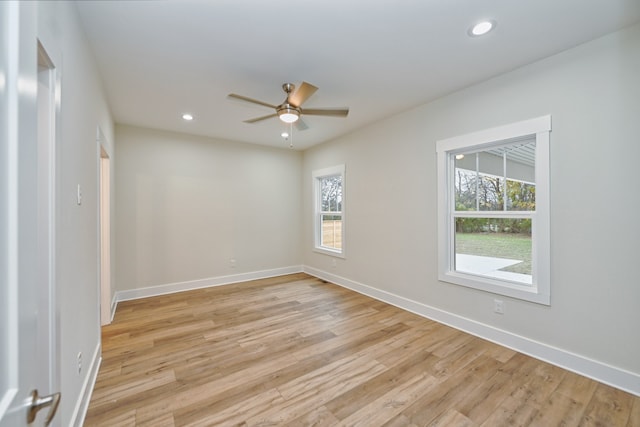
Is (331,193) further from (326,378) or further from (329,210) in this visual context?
(326,378)

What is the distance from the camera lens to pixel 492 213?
2.83m

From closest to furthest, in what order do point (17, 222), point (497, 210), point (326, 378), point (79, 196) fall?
point (17, 222) → point (79, 196) → point (326, 378) → point (497, 210)

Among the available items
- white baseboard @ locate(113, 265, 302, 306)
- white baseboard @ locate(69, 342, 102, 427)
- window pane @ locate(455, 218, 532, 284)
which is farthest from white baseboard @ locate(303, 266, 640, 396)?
white baseboard @ locate(69, 342, 102, 427)

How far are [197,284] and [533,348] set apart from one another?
4.56 meters

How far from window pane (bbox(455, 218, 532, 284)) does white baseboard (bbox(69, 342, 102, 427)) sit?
350 centimetres

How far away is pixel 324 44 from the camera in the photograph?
2193mm

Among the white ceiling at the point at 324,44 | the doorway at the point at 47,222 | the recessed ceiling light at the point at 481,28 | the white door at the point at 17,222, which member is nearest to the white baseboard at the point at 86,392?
the doorway at the point at 47,222

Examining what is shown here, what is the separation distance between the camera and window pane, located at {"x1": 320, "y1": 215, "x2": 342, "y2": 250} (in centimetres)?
504

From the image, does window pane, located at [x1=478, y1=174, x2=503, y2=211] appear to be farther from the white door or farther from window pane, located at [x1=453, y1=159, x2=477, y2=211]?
the white door

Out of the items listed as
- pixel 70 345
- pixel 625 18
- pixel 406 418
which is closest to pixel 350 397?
pixel 406 418

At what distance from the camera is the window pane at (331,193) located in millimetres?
5047

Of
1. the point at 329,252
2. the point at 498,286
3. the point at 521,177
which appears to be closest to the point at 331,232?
the point at 329,252

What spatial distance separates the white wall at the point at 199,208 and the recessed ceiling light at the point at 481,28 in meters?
3.97

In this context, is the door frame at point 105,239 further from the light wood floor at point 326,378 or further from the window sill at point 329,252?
the window sill at point 329,252
